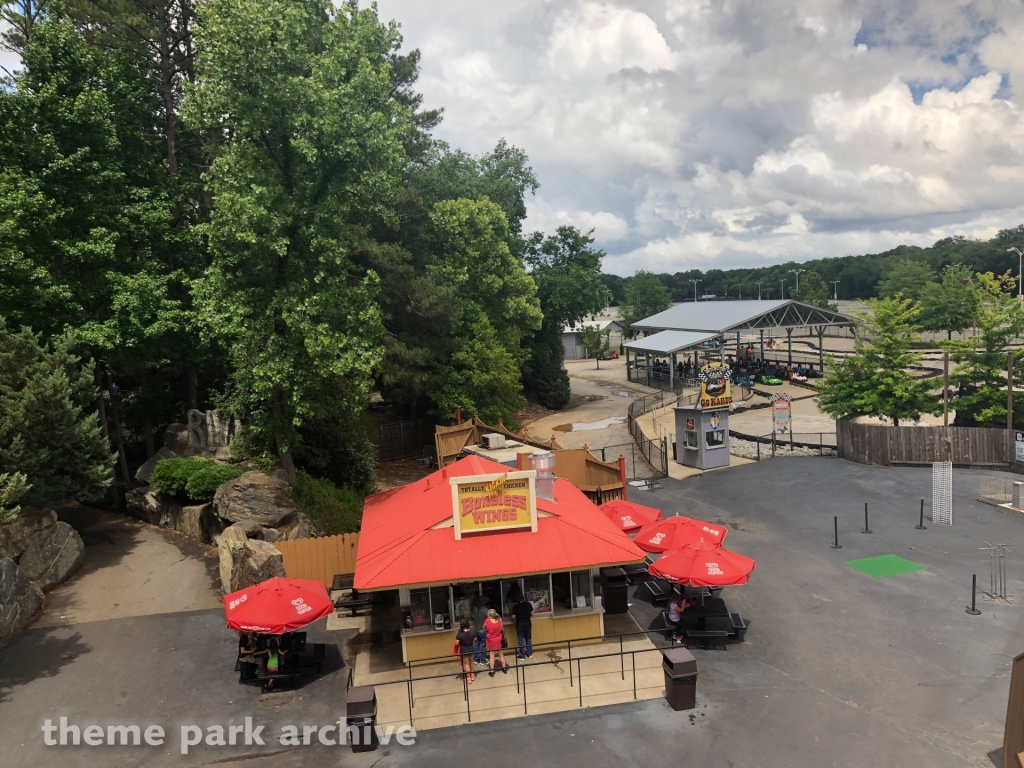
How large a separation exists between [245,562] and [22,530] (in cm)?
583

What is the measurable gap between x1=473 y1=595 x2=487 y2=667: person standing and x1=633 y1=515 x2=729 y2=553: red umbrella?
4.64 m

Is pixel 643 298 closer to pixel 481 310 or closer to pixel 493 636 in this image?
pixel 481 310

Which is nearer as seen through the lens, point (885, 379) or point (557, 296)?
point (885, 379)

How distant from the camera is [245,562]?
720 inches

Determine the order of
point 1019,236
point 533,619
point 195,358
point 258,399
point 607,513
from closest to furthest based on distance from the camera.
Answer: point 533,619
point 607,513
point 258,399
point 195,358
point 1019,236

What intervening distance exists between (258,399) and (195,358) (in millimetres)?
4520

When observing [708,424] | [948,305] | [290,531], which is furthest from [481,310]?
[948,305]

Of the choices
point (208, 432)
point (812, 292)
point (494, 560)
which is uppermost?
point (812, 292)

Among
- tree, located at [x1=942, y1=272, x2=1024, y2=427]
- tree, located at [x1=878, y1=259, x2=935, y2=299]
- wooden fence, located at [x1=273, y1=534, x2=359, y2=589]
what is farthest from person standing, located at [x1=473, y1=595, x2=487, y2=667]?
tree, located at [x1=878, y1=259, x2=935, y2=299]

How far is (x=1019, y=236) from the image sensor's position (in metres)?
128

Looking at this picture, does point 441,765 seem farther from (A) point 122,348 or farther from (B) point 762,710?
(A) point 122,348

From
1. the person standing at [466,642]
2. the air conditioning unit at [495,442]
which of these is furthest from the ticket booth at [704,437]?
the person standing at [466,642]

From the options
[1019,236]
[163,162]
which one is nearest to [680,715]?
[163,162]

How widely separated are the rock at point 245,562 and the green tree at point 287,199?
4.89 m
